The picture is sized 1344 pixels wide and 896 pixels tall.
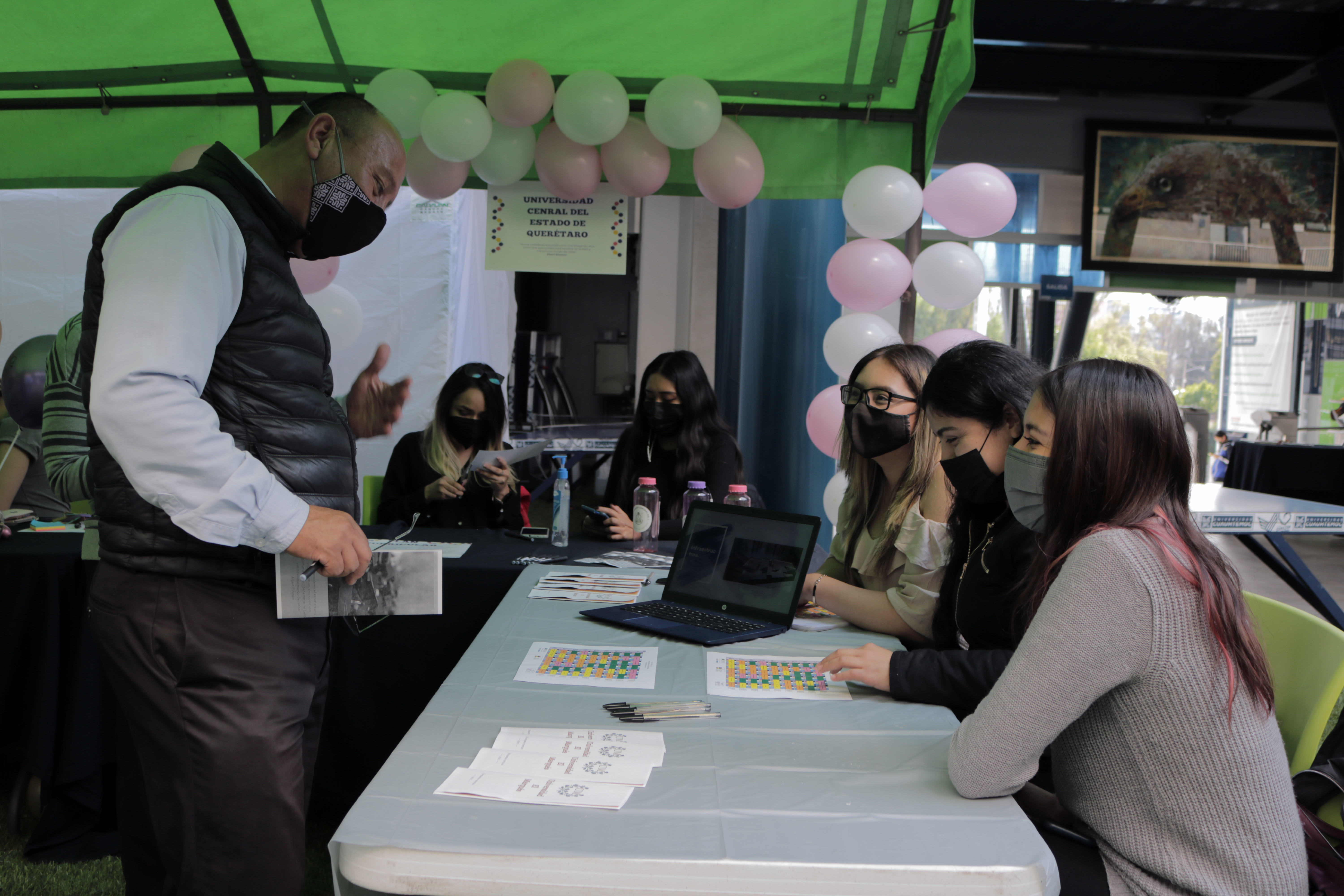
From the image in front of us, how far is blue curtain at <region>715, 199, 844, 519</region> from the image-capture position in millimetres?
3955

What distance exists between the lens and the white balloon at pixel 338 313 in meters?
3.94

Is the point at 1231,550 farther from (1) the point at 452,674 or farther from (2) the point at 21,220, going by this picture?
(2) the point at 21,220

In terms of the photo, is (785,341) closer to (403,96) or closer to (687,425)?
(687,425)

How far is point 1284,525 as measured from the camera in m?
3.56

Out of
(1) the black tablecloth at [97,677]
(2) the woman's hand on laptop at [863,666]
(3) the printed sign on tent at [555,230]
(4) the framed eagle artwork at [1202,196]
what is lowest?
(1) the black tablecloth at [97,677]

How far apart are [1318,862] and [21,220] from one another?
216 inches

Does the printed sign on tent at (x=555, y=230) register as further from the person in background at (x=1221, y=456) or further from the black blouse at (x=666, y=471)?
the person in background at (x=1221, y=456)

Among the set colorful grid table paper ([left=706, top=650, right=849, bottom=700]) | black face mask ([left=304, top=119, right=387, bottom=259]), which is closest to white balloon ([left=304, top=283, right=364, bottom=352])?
black face mask ([left=304, top=119, right=387, bottom=259])

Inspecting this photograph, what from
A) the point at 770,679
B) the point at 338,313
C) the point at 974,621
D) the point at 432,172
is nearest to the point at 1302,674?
the point at 974,621

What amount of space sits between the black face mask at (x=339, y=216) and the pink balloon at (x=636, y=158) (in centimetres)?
177

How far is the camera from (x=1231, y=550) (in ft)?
24.3

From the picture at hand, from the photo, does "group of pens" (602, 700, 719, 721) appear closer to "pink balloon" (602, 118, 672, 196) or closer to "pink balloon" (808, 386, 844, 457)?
"pink balloon" (808, 386, 844, 457)

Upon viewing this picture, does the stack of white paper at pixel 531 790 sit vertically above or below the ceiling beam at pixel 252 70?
below

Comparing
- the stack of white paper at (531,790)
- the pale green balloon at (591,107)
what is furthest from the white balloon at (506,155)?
the stack of white paper at (531,790)
